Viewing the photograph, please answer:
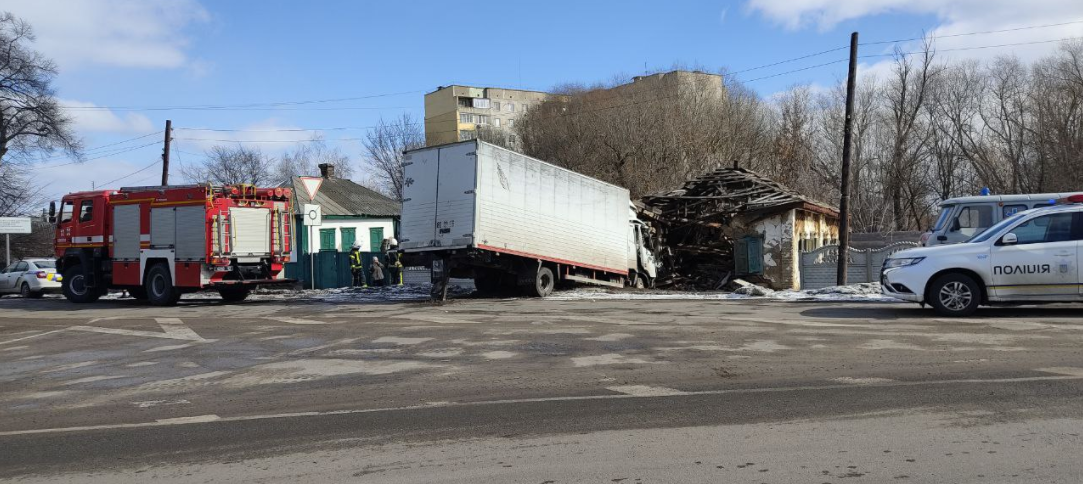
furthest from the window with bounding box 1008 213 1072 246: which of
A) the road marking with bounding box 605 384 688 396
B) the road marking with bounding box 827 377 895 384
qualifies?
the road marking with bounding box 605 384 688 396

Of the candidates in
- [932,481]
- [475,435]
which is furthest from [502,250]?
[932,481]

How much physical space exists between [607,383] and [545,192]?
507 inches

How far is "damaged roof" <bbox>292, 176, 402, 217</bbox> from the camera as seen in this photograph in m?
39.2

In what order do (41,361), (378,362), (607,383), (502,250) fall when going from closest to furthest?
(607,383)
(378,362)
(41,361)
(502,250)

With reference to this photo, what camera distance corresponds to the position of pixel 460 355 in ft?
34.4

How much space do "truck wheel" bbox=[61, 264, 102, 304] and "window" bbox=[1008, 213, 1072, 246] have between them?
21.5m

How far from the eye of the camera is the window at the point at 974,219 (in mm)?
17047

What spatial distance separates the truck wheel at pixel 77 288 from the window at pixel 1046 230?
847 inches

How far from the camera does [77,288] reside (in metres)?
22.6

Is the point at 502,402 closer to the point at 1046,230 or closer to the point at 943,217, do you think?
the point at 1046,230

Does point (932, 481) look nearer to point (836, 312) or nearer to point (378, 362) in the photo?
point (378, 362)

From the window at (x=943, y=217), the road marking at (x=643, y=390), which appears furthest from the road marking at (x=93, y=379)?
the window at (x=943, y=217)

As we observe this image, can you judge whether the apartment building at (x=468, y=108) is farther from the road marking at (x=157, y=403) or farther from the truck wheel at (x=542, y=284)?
the road marking at (x=157, y=403)

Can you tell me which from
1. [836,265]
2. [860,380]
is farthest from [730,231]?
[860,380]
